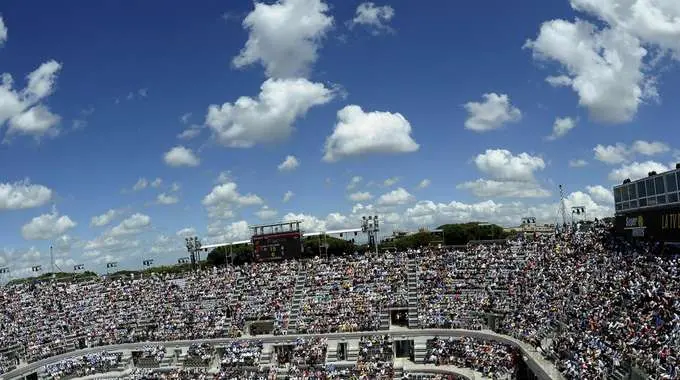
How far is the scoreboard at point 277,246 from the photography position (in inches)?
2921

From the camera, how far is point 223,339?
203 feet

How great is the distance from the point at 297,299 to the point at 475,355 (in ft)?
72.2

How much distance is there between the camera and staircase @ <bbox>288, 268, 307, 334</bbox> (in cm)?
6197

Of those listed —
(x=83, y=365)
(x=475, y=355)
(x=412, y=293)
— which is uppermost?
(x=412, y=293)

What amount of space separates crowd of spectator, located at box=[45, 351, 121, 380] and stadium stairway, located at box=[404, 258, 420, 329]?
91.2 feet

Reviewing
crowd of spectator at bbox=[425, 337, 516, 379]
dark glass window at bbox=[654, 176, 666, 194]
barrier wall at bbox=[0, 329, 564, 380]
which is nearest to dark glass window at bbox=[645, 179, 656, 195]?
dark glass window at bbox=[654, 176, 666, 194]

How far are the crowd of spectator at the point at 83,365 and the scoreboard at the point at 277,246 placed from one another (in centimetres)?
1881

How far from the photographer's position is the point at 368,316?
5984cm

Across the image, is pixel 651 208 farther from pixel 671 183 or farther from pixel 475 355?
pixel 475 355

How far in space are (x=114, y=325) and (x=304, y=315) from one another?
2038cm

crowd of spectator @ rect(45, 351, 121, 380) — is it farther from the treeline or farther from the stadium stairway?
the treeline

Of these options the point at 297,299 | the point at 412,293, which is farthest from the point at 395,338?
the point at 297,299

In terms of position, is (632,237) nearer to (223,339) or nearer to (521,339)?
(521,339)

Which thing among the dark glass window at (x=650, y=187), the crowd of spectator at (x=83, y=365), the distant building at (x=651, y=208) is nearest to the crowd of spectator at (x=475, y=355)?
the distant building at (x=651, y=208)
